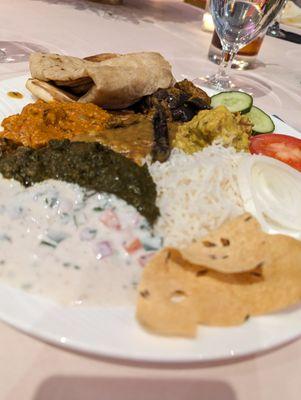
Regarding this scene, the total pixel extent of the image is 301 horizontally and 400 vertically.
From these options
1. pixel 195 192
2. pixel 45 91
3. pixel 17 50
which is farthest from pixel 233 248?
pixel 17 50

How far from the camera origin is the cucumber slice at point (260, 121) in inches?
101

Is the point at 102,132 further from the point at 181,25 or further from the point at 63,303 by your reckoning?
the point at 181,25

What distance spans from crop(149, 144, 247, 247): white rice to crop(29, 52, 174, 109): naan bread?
0.57 meters

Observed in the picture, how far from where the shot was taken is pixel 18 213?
1.70 m

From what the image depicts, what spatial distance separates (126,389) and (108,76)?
177 cm

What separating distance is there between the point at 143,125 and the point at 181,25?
310 centimetres

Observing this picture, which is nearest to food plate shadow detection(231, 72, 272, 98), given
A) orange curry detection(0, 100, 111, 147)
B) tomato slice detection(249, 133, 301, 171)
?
tomato slice detection(249, 133, 301, 171)

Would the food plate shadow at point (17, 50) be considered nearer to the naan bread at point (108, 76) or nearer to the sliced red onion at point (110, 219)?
the naan bread at point (108, 76)

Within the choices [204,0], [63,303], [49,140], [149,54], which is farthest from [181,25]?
[63,303]

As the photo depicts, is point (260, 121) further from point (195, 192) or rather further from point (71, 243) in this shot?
point (71, 243)

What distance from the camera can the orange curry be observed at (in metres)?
2.15

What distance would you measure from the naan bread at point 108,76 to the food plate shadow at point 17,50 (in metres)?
0.74

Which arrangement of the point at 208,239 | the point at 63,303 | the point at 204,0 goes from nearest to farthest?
the point at 63,303 → the point at 208,239 → the point at 204,0

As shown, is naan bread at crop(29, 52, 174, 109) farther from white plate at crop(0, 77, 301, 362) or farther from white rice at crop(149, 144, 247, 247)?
white plate at crop(0, 77, 301, 362)
